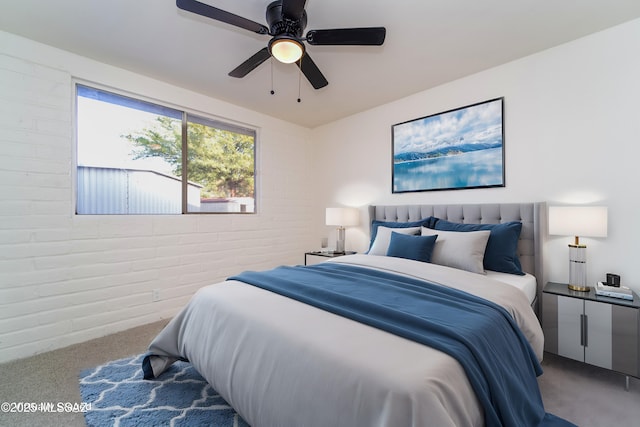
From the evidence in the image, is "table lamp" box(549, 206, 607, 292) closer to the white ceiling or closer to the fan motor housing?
the white ceiling

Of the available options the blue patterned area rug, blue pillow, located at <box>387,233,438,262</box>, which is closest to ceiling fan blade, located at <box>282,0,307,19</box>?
blue pillow, located at <box>387,233,438,262</box>

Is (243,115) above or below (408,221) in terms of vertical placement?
above

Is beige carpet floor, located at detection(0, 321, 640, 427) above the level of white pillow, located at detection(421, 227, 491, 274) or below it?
below

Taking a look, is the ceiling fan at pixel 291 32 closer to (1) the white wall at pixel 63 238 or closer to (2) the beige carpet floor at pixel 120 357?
(1) the white wall at pixel 63 238

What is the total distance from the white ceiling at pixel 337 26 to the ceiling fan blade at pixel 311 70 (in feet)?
1.07

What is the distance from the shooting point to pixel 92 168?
8.68ft

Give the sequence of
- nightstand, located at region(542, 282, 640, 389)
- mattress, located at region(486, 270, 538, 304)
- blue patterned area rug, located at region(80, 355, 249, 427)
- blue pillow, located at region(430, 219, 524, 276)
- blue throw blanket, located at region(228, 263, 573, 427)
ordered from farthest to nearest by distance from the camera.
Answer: blue pillow, located at region(430, 219, 524, 276) < mattress, located at region(486, 270, 538, 304) < nightstand, located at region(542, 282, 640, 389) < blue patterned area rug, located at region(80, 355, 249, 427) < blue throw blanket, located at region(228, 263, 573, 427)

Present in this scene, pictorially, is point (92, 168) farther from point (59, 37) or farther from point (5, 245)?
point (59, 37)

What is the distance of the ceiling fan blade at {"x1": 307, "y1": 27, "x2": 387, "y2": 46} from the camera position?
1709 mm

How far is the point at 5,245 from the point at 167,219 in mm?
1169

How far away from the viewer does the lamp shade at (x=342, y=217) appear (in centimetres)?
361

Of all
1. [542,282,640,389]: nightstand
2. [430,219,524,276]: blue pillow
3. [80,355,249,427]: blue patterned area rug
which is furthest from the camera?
[430,219,524,276]: blue pillow

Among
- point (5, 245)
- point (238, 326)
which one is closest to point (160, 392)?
point (238, 326)

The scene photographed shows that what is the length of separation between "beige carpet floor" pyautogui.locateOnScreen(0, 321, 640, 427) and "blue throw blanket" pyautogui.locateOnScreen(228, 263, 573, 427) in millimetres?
499
